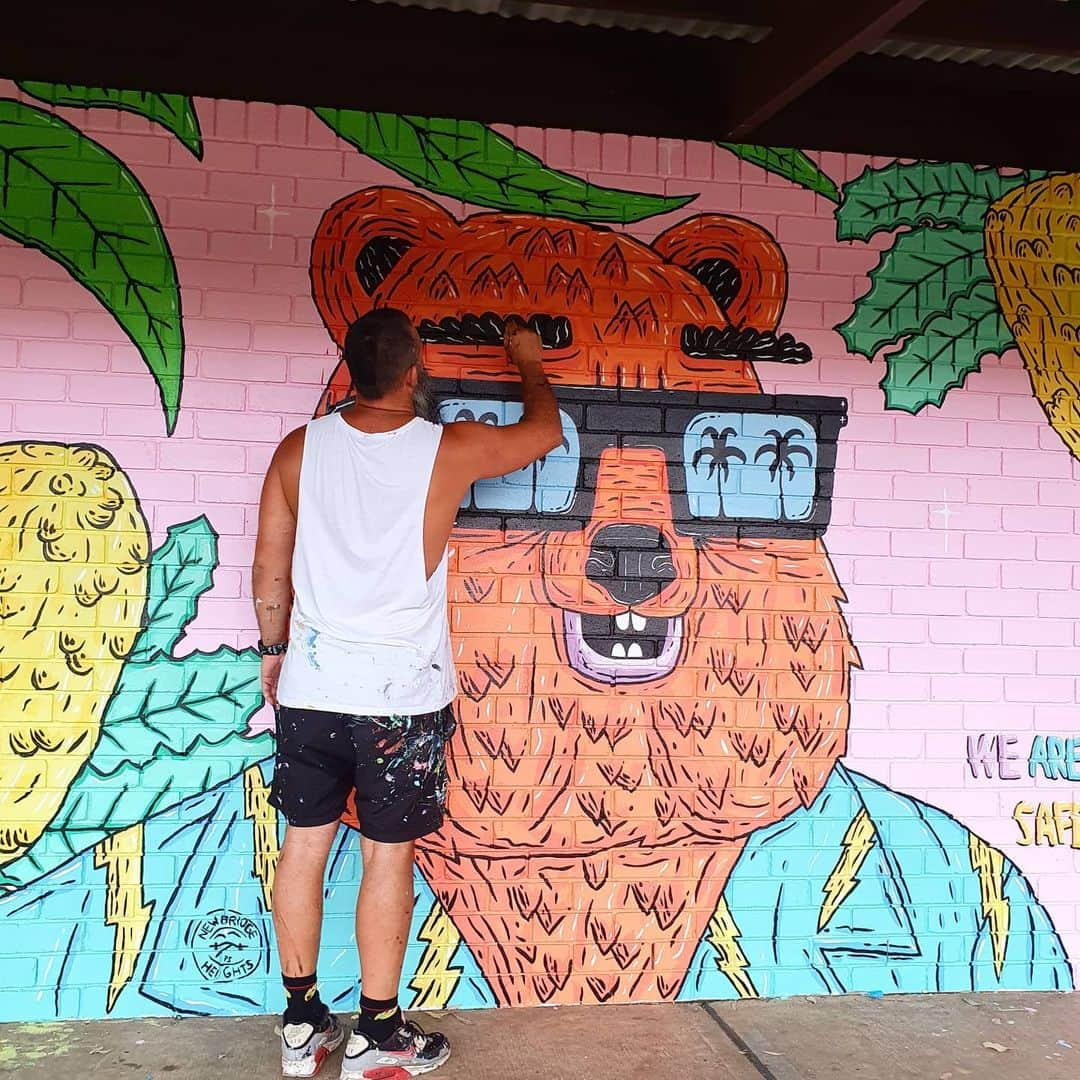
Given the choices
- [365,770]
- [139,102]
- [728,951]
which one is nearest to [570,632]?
[365,770]

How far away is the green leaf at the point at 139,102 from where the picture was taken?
122 inches

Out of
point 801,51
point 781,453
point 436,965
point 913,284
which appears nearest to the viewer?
point 801,51

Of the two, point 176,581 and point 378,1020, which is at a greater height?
point 176,581

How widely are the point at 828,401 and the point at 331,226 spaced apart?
1.70m

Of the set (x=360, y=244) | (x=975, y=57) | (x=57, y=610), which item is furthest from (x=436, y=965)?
(x=975, y=57)

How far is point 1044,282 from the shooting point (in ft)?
11.6

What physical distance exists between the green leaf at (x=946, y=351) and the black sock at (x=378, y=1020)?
95.1 inches


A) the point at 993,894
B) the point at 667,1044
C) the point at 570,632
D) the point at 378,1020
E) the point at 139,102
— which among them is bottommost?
the point at 667,1044

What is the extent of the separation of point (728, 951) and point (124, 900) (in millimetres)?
1855

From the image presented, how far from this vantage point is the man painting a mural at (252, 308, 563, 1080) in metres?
2.74

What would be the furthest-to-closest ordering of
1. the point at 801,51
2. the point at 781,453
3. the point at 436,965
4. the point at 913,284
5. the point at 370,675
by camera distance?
the point at 913,284
the point at 781,453
the point at 436,965
the point at 801,51
the point at 370,675

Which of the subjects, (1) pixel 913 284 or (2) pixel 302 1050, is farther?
(1) pixel 913 284

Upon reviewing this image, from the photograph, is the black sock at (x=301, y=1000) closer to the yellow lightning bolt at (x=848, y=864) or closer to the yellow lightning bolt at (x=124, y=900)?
the yellow lightning bolt at (x=124, y=900)

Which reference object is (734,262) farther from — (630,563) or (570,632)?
(570,632)
